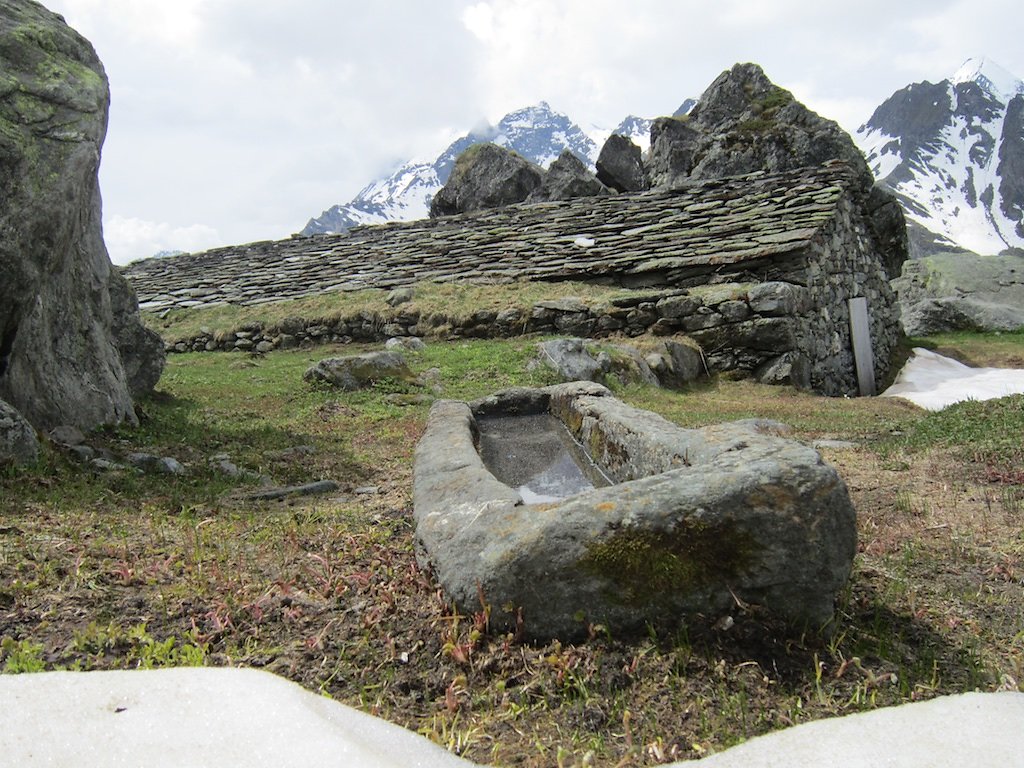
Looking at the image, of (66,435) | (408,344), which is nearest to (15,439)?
(66,435)

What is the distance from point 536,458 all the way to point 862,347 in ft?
39.7

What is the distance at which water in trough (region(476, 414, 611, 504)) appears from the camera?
4.91m

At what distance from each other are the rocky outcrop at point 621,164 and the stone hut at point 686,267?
160 inches

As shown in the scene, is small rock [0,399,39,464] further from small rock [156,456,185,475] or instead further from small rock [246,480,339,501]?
small rock [246,480,339,501]

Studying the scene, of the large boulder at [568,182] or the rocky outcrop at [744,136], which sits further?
the large boulder at [568,182]

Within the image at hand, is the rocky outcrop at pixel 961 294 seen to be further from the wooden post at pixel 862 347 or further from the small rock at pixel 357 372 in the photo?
the small rock at pixel 357 372

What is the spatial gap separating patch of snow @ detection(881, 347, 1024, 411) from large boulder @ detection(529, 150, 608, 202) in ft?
32.7

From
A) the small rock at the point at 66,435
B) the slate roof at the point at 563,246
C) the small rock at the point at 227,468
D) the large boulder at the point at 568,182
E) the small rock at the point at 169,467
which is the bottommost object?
the small rock at the point at 227,468

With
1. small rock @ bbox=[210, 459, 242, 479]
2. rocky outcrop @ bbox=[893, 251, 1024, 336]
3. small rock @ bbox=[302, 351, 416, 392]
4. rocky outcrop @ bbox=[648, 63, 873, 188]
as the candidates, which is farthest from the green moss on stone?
rocky outcrop @ bbox=[893, 251, 1024, 336]

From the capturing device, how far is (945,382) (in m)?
Result: 13.7

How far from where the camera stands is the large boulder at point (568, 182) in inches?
839

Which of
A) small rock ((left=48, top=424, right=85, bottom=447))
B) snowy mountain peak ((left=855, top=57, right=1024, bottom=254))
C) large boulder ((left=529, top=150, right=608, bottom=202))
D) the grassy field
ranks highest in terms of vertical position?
snowy mountain peak ((left=855, top=57, right=1024, bottom=254))

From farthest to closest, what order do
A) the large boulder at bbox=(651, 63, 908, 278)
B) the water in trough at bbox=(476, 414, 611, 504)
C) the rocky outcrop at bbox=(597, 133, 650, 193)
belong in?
the rocky outcrop at bbox=(597, 133, 650, 193), the large boulder at bbox=(651, 63, 908, 278), the water in trough at bbox=(476, 414, 611, 504)

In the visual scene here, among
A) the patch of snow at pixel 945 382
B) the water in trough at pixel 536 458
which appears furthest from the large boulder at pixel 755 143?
the water in trough at pixel 536 458
